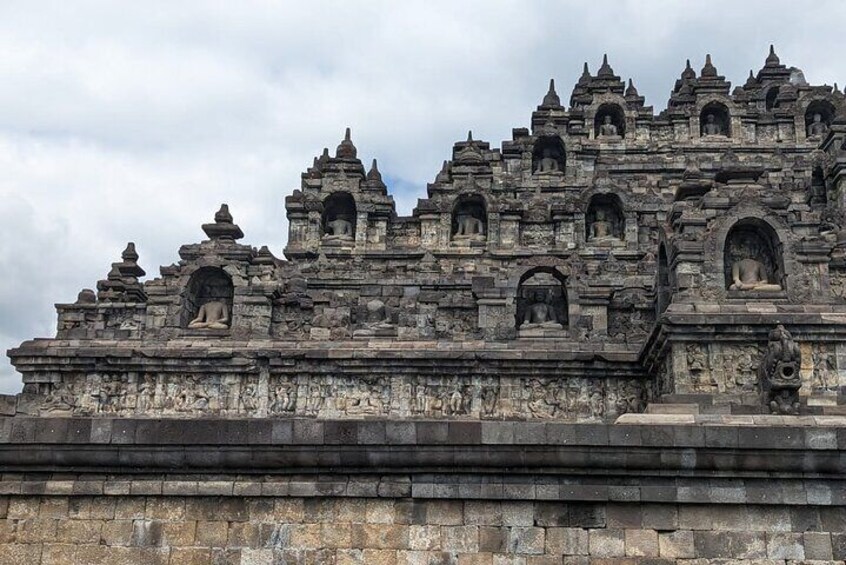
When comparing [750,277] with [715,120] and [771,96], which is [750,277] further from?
[771,96]

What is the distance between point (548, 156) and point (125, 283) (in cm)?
1616

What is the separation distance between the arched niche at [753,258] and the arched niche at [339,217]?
14.9 metres

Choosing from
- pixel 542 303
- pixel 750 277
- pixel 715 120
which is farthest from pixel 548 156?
pixel 750 277

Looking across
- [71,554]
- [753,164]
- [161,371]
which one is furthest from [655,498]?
[753,164]

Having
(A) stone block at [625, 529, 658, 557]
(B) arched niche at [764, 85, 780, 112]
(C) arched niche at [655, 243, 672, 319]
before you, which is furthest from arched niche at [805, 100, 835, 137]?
(A) stone block at [625, 529, 658, 557]

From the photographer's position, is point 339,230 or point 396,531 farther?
point 339,230

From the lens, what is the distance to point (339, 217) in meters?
33.9

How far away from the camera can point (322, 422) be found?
33.9 ft

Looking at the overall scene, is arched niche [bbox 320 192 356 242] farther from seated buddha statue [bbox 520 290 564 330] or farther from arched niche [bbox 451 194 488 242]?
seated buddha statue [bbox 520 290 564 330]

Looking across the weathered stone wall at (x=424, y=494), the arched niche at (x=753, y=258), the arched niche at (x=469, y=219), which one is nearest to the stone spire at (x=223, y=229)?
the arched niche at (x=469, y=219)

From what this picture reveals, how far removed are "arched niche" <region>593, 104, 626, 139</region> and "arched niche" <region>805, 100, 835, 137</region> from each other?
263 inches

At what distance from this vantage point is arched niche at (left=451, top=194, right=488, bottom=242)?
32812 mm

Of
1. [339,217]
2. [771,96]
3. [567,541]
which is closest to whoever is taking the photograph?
[567,541]

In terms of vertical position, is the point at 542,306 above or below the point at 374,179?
below
